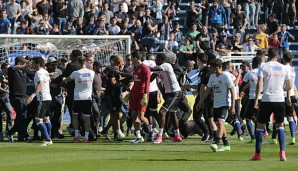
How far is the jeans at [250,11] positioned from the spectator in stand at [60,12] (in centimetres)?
771

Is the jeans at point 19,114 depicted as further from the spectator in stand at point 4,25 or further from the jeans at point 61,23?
the jeans at point 61,23

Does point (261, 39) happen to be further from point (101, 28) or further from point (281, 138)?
point (281, 138)

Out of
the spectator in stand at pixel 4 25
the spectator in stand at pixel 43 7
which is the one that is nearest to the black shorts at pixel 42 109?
the spectator in stand at pixel 4 25

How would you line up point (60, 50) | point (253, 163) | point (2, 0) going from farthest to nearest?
1. point (2, 0)
2. point (60, 50)
3. point (253, 163)

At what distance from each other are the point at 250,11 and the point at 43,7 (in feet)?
29.2

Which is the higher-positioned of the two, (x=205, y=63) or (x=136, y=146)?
(x=205, y=63)

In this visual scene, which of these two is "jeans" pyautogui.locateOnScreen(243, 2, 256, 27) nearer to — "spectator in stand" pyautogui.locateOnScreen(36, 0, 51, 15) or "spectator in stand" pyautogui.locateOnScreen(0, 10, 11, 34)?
"spectator in stand" pyautogui.locateOnScreen(36, 0, 51, 15)

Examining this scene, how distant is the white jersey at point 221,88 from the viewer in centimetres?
2119

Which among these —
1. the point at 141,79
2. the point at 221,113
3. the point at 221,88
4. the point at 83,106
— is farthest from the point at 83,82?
the point at 221,113

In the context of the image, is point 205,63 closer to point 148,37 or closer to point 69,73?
point 69,73

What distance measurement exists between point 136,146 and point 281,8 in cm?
2088

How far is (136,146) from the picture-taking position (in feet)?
76.0

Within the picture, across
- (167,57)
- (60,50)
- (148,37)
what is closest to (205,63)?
(167,57)

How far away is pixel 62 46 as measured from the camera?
31.7m
